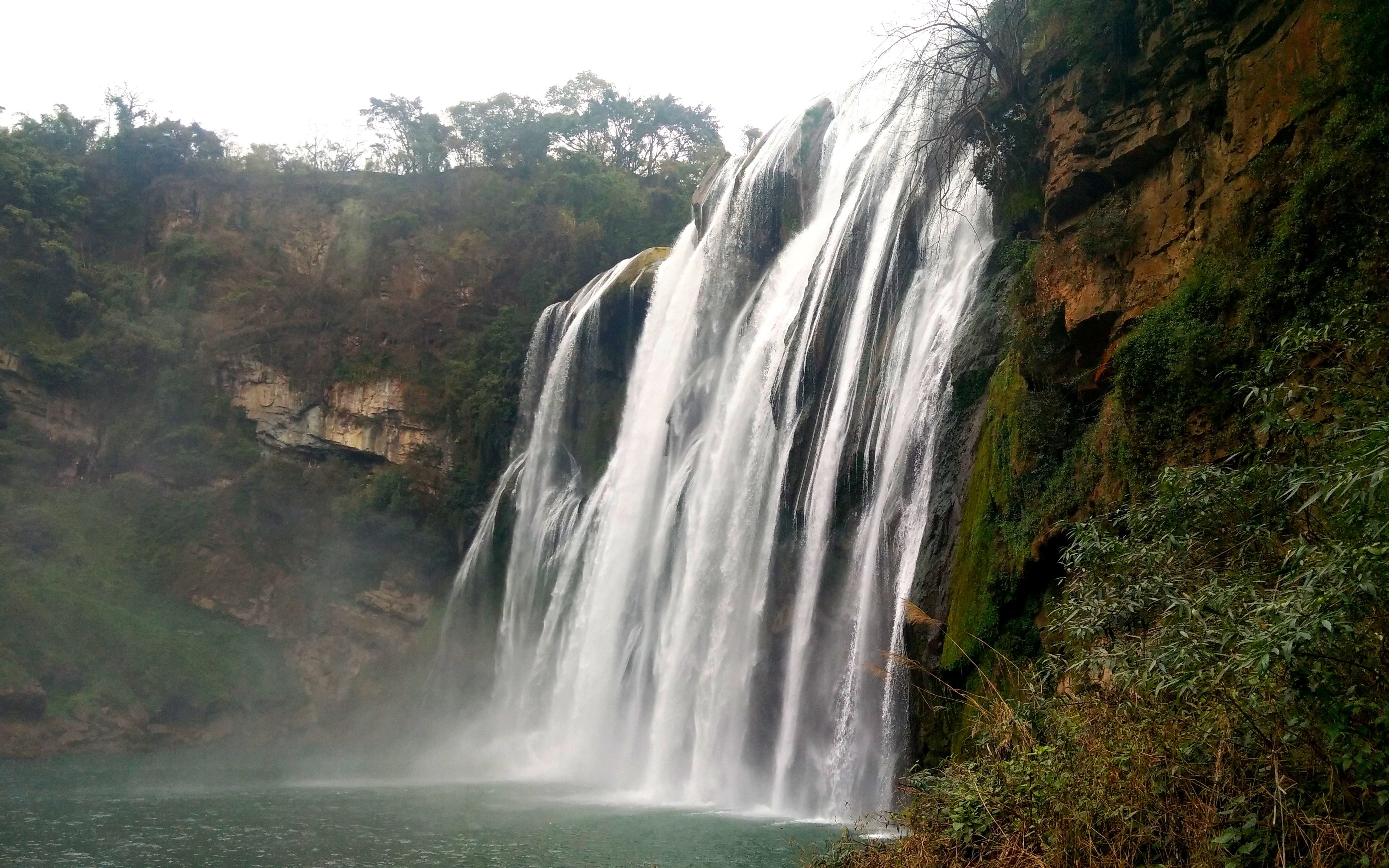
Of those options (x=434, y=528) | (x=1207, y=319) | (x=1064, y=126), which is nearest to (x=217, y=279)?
(x=434, y=528)

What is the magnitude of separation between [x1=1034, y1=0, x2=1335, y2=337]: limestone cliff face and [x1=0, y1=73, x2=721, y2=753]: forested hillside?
22.1 m

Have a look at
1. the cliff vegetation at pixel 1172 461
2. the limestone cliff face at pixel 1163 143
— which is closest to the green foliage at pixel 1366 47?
the cliff vegetation at pixel 1172 461

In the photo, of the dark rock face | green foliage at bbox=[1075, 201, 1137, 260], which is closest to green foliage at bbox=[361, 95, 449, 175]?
the dark rock face

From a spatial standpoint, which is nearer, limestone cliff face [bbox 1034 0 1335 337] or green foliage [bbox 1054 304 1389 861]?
green foliage [bbox 1054 304 1389 861]

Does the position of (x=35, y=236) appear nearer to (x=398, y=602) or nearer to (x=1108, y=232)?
(x=398, y=602)

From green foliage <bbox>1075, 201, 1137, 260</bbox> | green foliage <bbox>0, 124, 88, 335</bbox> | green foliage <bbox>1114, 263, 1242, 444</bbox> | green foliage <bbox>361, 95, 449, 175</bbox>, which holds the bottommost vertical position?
green foliage <bbox>1114, 263, 1242, 444</bbox>

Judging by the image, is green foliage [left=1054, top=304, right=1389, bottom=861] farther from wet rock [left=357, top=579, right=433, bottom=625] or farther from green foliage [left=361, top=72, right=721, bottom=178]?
green foliage [left=361, top=72, right=721, bottom=178]

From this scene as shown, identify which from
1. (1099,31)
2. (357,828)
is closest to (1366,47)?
(1099,31)

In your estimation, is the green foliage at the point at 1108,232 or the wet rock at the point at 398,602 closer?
the green foliage at the point at 1108,232

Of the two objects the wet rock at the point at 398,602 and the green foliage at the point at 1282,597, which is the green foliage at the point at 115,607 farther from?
the green foliage at the point at 1282,597

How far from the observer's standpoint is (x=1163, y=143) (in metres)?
9.66

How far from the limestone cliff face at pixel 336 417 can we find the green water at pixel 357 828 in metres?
13.4

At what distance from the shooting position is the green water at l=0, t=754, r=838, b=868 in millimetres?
10781

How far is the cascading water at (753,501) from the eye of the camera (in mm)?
12727
